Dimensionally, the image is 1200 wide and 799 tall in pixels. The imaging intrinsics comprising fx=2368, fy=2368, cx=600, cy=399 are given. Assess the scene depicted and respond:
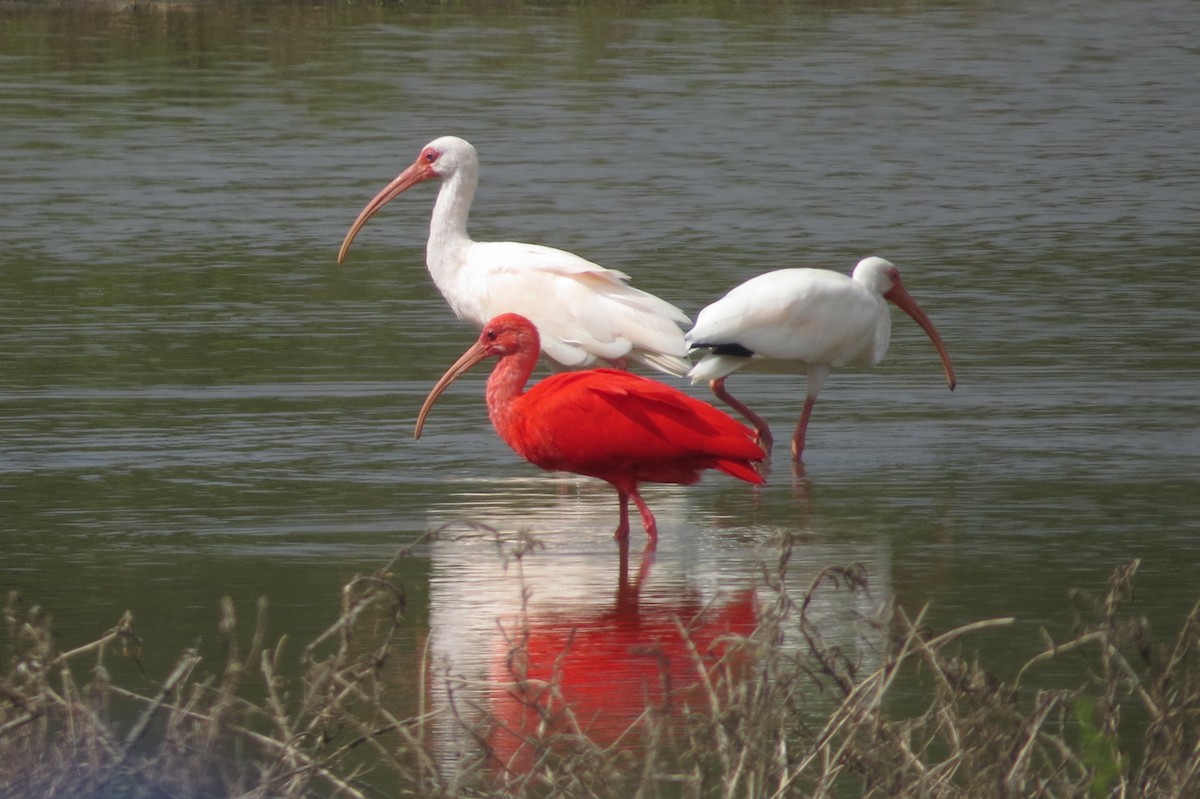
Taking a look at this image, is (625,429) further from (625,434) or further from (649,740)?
(649,740)

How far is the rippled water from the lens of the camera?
7.67 metres

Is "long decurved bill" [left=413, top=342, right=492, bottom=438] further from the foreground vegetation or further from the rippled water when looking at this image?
the foreground vegetation

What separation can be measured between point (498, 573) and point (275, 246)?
819 cm

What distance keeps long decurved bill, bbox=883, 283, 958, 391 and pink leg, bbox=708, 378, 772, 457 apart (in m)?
0.91

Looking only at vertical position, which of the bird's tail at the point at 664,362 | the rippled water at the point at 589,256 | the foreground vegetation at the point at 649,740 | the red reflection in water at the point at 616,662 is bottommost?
the rippled water at the point at 589,256

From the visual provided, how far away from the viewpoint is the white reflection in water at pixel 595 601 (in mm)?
5984

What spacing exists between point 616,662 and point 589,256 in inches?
332

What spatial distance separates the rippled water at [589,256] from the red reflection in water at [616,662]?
0.11m

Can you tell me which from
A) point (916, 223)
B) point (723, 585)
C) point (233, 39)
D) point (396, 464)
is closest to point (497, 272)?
point (396, 464)

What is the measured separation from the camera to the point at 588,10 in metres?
33.3

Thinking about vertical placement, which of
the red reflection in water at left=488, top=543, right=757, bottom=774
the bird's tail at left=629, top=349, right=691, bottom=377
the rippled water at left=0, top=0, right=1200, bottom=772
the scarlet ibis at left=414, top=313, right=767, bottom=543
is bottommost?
the rippled water at left=0, top=0, right=1200, bottom=772

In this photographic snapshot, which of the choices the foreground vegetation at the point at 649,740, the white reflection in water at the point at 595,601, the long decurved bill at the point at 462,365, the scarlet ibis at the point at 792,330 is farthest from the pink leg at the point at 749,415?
the foreground vegetation at the point at 649,740

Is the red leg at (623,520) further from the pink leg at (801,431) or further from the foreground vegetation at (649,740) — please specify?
the foreground vegetation at (649,740)

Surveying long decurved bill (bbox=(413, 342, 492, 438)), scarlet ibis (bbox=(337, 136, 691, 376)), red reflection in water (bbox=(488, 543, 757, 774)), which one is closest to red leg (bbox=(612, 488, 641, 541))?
red reflection in water (bbox=(488, 543, 757, 774))
